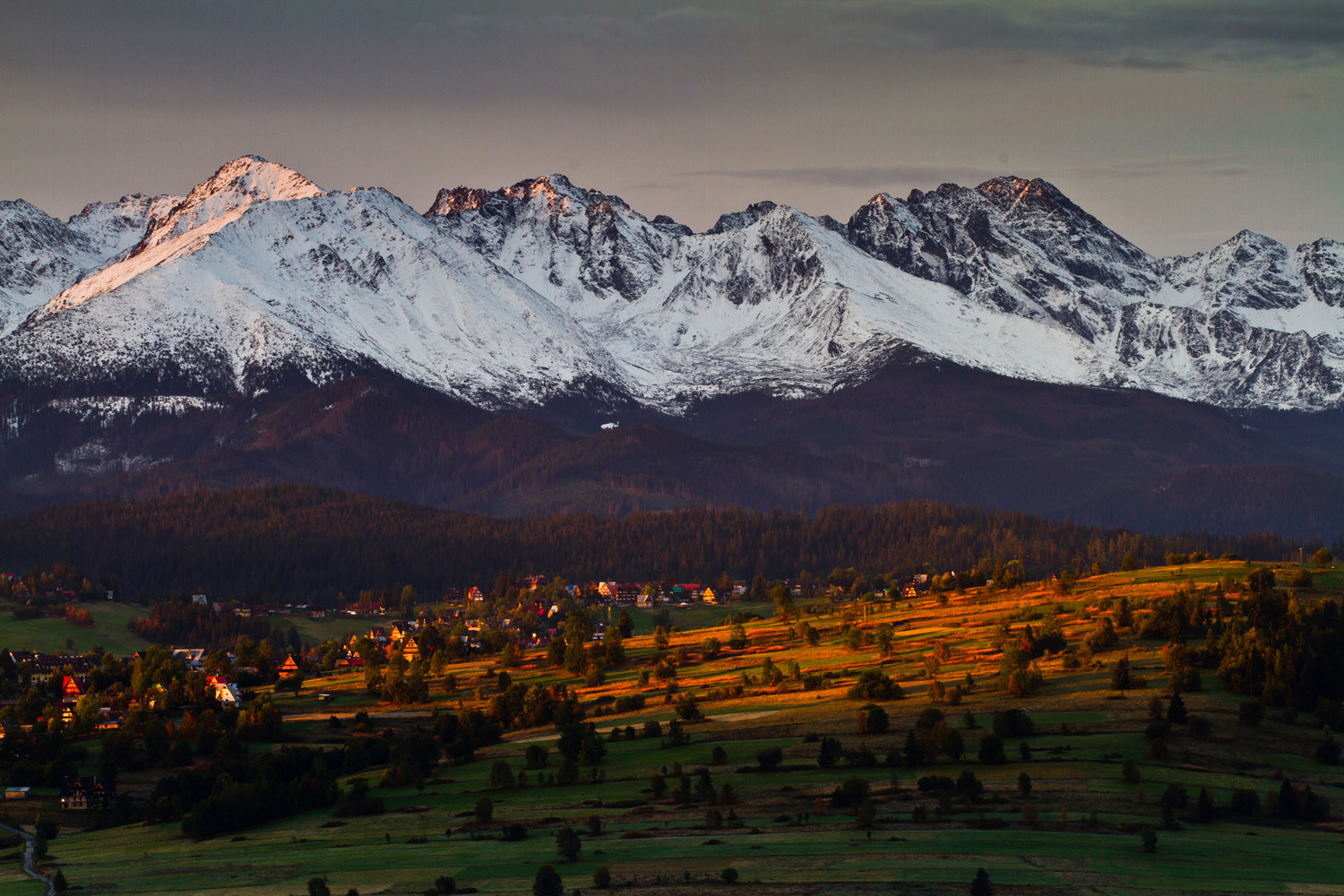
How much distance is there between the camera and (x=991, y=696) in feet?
452

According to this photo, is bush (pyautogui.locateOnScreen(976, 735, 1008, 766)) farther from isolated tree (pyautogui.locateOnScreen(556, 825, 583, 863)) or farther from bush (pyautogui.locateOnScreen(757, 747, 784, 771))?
isolated tree (pyautogui.locateOnScreen(556, 825, 583, 863))

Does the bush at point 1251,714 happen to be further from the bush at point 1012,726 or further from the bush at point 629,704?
the bush at point 629,704

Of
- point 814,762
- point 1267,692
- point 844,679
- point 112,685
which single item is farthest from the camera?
point 112,685

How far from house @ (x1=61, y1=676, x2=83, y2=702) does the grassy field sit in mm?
42658

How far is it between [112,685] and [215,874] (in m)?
86.2

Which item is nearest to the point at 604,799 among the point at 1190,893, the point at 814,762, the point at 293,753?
the point at 814,762

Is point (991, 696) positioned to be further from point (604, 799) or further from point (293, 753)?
point (293, 753)

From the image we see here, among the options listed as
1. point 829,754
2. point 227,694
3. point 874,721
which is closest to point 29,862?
point 829,754

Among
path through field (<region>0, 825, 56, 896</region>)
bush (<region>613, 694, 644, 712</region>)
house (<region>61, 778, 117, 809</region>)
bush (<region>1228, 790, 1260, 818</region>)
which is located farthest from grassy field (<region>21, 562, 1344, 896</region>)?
house (<region>61, 778, 117, 809</region>)

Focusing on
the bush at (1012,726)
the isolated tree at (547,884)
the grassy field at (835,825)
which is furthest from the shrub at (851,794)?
the isolated tree at (547,884)

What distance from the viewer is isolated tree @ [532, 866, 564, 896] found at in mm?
86375

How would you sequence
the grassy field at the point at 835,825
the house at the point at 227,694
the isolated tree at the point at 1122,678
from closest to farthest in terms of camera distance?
the grassy field at the point at 835,825
the isolated tree at the point at 1122,678
the house at the point at 227,694

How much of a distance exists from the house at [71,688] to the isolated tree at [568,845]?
9470 centimetres

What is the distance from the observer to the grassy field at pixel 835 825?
8706 centimetres
